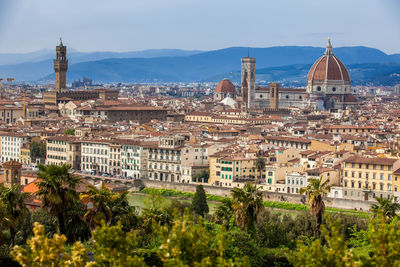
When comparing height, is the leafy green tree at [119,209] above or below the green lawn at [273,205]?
above

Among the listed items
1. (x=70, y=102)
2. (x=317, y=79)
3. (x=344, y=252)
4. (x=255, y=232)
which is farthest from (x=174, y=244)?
(x=317, y=79)

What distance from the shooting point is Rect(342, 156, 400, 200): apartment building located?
128ft

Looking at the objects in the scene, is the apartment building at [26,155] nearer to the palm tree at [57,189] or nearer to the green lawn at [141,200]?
the green lawn at [141,200]

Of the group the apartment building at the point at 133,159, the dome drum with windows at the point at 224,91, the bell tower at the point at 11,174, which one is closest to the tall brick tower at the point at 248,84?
the dome drum with windows at the point at 224,91

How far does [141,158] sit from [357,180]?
584 inches

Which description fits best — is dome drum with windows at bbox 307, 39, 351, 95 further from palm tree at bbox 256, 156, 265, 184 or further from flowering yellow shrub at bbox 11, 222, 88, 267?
flowering yellow shrub at bbox 11, 222, 88, 267

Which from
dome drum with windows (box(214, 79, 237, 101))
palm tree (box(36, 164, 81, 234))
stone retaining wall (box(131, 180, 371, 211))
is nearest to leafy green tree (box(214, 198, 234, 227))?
palm tree (box(36, 164, 81, 234))

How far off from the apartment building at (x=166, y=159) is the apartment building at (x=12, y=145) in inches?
517

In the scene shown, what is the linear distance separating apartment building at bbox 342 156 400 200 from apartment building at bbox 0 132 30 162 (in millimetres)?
26617

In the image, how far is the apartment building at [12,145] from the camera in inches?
2321

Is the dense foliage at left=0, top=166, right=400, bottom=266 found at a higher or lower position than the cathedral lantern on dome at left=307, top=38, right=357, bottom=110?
lower

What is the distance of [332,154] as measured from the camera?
45.0 metres

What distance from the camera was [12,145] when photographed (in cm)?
5941

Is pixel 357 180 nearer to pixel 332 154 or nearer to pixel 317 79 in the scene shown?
pixel 332 154
